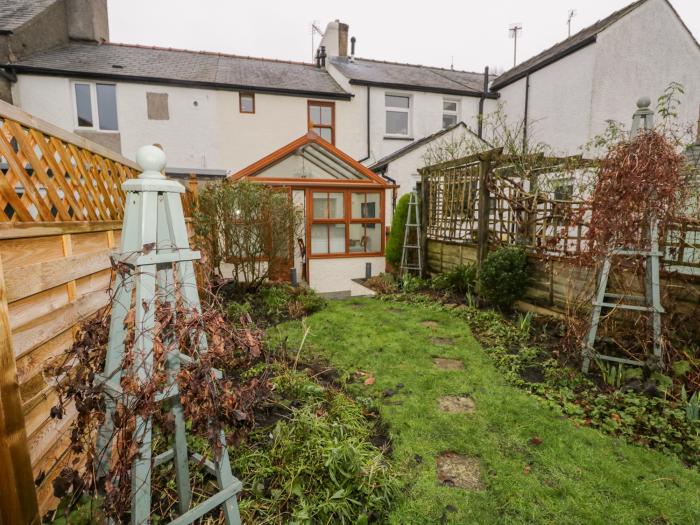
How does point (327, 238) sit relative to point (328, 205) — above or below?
below

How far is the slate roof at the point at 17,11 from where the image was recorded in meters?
10.5

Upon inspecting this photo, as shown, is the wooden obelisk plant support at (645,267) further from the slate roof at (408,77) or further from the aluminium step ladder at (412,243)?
the slate roof at (408,77)

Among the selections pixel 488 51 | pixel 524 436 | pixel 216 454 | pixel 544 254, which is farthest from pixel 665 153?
pixel 488 51

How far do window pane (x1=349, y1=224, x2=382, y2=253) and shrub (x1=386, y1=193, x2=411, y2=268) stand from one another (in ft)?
1.34

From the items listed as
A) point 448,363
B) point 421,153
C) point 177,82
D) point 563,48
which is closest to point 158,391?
point 448,363

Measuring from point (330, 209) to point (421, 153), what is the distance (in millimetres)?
5160

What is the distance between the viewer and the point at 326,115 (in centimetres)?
1298

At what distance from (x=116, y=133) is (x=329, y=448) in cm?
1246

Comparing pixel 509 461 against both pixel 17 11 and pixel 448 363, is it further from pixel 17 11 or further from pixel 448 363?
pixel 17 11

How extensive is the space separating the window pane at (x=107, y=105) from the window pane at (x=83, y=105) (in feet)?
0.86

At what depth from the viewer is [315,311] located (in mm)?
6168

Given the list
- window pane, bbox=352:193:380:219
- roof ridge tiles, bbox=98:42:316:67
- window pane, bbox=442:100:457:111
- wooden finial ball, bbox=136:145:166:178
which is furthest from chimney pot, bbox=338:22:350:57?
wooden finial ball, bbox=136:145:166:178

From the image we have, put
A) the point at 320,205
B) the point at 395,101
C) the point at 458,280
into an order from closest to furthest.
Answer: the point at 458,280 < the point at 320,205 < the point at 395,101

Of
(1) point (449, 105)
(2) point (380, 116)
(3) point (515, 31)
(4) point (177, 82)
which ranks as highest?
(3) point (515, 31)
